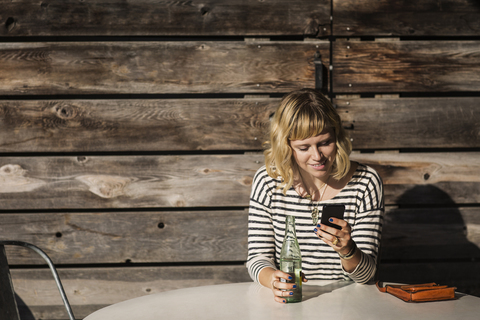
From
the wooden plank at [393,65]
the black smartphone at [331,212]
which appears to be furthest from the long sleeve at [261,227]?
the wooden plank at [393,65]

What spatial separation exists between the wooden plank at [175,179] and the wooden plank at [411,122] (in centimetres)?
7

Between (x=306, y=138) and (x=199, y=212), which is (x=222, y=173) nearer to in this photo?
(x=199, y=212)

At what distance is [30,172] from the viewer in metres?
2.27

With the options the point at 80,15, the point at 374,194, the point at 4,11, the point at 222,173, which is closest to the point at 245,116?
the point at 222,173

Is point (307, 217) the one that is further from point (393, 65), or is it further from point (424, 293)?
point (393, 65)

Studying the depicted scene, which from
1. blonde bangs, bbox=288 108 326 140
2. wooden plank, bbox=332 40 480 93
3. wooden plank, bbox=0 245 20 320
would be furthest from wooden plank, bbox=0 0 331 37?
wooden plank, bbox=0 245 20 320

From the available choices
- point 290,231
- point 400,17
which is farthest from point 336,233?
point 400,17

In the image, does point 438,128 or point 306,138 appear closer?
point 306,138

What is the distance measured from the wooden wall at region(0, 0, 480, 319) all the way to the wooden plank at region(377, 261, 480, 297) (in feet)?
0.53

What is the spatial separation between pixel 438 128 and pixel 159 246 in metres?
1.74

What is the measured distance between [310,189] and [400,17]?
1210 mm

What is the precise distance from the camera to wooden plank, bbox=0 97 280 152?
2.26 metres

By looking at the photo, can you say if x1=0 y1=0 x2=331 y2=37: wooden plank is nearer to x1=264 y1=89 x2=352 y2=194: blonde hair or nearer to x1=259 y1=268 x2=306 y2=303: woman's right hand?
x1=264 y1=89 x2=352 y2=194: blonde hair

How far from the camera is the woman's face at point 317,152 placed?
1656 millimetres
